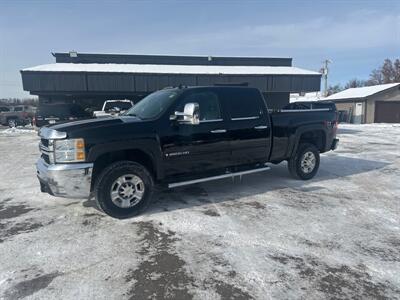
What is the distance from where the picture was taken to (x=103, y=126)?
4.60 metres

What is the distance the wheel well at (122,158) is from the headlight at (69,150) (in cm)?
26

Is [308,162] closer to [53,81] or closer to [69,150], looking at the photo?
[69,150]

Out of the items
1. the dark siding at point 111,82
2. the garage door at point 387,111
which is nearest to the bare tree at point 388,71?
the garage door at point 387,111

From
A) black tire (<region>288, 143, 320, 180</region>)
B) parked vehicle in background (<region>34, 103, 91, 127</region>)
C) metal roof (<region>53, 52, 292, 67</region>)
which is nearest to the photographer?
black tire (<region>288, 143, 320, 180</region>)

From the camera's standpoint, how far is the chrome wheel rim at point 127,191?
4.75 meters

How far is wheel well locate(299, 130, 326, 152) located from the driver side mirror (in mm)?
3317

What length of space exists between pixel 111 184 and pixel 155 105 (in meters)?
1.63

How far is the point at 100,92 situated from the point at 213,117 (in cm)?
1608

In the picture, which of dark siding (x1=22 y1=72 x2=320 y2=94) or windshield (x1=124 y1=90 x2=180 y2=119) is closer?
windshield (x1=124 y1=90 x2=180 y2=119)

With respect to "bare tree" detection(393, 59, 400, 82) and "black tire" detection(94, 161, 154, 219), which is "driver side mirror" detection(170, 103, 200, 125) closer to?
"black tire" detection(94, 161, 154, 219)

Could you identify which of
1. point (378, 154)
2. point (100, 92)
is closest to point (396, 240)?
point (378, 154)

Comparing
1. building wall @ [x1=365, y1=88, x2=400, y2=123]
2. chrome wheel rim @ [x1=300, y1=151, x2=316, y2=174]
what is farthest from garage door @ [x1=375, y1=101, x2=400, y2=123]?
chrome wheel rim @ [x1=300, y1=151, x2=316, y2=174]

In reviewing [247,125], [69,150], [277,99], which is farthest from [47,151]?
[277,99]

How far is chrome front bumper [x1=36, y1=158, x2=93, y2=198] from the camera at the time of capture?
4410 mm
